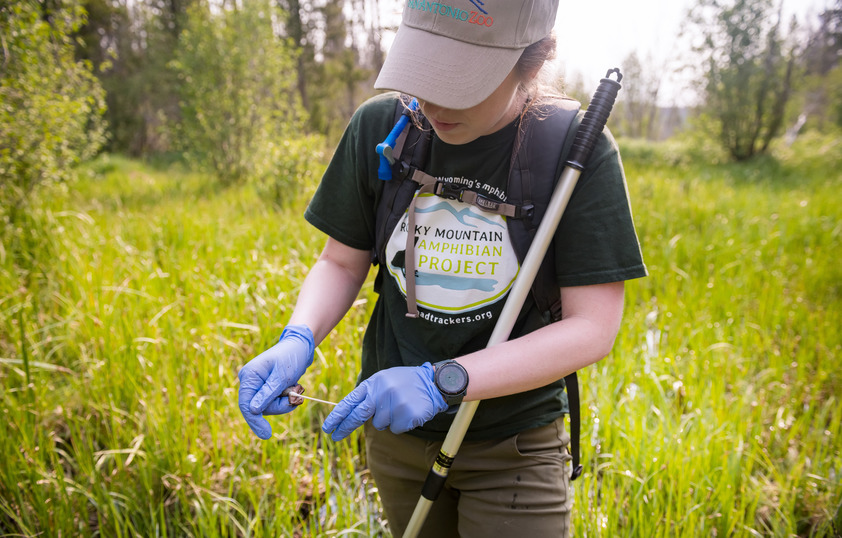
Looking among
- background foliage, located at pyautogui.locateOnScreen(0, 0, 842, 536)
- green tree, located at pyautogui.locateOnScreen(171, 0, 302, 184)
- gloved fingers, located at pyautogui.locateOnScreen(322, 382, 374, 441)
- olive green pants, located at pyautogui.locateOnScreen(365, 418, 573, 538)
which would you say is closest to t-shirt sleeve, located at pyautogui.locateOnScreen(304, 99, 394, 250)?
gloved fingers, located at pyautogui.locateOnScreen(322, 382, 374, 441)

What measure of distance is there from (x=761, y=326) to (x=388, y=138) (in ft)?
9.72

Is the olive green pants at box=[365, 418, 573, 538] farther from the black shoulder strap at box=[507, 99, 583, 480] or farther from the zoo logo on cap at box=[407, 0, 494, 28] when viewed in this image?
the zoo logo on cap at box=[407, 0, 494, 28]

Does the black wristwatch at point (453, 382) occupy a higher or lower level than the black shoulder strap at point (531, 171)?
lower

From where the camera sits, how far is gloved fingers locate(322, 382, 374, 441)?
3.52 feet

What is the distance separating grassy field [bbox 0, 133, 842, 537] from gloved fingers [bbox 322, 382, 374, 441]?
809mm

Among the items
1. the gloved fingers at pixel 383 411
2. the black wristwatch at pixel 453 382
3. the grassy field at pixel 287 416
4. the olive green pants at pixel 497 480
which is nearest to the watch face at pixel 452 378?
the black wristwatch at pixel 453 382

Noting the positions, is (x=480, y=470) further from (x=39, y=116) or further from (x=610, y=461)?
(x=39, y=116)

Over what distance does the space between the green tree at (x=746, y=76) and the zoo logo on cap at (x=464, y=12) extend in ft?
41.2

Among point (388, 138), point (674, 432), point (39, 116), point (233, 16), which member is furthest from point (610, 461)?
point (233, 16)

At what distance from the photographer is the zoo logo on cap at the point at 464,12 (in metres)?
0.98

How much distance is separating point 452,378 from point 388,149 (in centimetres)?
48

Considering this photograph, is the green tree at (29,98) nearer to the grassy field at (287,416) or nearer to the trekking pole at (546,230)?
the grassy field at (287,416)

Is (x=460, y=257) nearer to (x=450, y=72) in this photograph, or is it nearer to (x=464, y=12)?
(x=450, y=72)

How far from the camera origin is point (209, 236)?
3.83 metres
